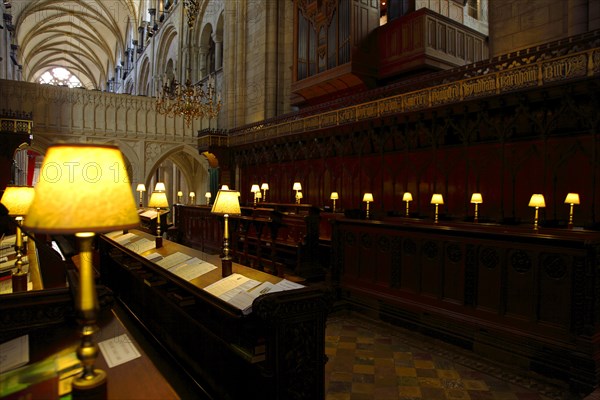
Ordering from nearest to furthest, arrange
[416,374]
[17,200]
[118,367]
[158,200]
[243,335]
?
[118,367]
[243,335]
[17,200]
[416,374]
[158,200]

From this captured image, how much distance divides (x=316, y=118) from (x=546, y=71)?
5.76 meters

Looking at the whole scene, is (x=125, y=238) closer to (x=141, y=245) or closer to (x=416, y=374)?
(x=141, y=245)

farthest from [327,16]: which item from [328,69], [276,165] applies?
[276,165]

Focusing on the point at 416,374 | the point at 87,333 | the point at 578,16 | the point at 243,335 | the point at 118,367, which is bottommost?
the point at 416,374

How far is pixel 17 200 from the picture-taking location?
281 centimetres

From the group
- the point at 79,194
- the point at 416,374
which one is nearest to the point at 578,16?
the point at 416,374

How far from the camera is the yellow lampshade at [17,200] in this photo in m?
2.77

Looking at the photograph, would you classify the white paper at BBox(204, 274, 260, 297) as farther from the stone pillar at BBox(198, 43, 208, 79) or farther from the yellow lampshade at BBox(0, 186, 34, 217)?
the stone pillar at BBox(198, 43, 208, 79)

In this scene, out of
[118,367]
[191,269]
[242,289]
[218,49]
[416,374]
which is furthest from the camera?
[218,49]

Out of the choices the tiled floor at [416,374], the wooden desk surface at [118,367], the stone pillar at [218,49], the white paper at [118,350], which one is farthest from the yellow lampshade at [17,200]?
the stone pillar at [218,49]

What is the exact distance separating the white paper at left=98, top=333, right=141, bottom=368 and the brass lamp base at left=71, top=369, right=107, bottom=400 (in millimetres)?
388

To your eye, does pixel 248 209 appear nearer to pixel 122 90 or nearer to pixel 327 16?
pixel 327 16

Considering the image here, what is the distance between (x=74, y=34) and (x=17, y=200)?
38926 mm

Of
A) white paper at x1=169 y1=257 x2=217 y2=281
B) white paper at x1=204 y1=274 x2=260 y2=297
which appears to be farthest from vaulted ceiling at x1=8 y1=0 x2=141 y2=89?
white paper at x1=204 y1=274 x2=260 y2=297
